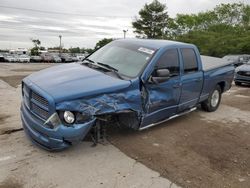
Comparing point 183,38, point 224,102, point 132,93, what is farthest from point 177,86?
point 183,38

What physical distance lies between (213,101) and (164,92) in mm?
3009

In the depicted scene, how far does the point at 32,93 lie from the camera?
4.39m

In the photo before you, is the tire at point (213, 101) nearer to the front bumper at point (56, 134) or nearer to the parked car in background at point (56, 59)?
the front bumper at point (56, 134)

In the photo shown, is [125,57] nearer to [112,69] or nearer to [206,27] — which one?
[112,69]

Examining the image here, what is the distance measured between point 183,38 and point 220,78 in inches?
1470

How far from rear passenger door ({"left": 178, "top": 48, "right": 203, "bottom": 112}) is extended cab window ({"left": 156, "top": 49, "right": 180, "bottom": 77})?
0.24 metres

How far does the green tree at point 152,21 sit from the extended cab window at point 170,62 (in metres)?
50.9

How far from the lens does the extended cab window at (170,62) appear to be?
539 cm

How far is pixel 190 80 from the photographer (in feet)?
20.1

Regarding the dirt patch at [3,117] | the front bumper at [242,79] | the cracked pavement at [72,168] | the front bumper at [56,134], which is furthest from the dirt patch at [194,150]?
the front bumper at [242,79]

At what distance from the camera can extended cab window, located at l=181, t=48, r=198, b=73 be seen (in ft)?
20.0

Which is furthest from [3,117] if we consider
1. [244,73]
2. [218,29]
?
[218,29]

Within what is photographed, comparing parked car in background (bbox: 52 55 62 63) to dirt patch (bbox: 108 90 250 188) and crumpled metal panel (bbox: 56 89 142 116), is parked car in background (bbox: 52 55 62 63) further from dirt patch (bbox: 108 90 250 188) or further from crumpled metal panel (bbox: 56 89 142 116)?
crumpled metal panel (bbox: 56 89 142 116)

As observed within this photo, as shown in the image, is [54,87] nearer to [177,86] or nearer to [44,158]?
[44,158]
